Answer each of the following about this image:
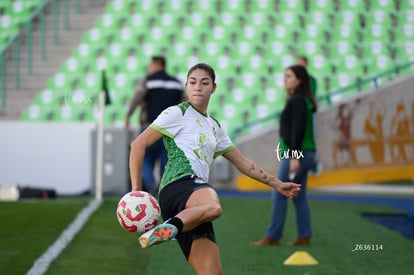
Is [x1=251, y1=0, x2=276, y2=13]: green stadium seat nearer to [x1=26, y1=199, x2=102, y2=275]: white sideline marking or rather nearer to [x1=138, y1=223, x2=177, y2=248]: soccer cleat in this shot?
[x1=26, y1=199, x2=102, y2=275]: white sideline marking

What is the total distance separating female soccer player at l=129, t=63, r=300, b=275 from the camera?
499 cm

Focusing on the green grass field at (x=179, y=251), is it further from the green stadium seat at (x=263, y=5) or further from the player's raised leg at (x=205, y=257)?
the green stadium seat at (x=263, y=5)

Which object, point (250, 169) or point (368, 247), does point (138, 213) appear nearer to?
point (250, 169)

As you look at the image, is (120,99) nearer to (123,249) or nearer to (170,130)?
(123,249)

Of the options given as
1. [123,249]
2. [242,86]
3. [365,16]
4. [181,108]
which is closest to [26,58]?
[242,86]

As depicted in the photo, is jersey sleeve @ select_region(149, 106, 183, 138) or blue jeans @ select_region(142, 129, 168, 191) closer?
jersey sleeve @ select_region(149, 106, 183, 138)

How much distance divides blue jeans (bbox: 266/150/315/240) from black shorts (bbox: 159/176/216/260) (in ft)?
11.6

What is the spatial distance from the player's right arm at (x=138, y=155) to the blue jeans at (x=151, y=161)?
704cm

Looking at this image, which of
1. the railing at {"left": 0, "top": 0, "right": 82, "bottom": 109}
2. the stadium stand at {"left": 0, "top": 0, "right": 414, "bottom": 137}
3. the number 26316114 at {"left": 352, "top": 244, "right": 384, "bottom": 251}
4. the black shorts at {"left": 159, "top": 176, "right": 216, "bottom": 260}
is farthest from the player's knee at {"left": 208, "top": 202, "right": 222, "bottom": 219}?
the railing at {"left": 0, "top": 0, "right": 82, "bottom": 109}

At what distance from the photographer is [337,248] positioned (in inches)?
333

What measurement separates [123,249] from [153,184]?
3.96 metres

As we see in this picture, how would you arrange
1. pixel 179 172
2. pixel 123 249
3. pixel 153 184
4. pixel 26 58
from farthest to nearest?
pixel 26 58 → pixel 153 184 → pixel 123 249 → pixel 179 172

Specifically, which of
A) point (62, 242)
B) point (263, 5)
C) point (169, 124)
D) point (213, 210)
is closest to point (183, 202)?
point (213, 210)

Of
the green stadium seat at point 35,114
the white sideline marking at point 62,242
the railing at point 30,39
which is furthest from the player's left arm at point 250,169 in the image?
the railing at point 30,39
